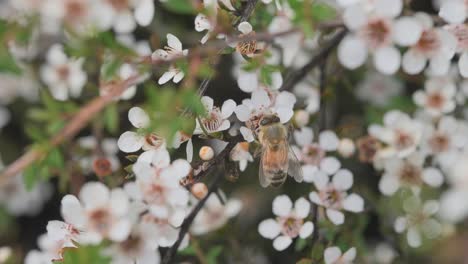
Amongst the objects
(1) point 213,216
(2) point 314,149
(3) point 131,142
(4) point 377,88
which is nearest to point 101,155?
(1) point 213,216

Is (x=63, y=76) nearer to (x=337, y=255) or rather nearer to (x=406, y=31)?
(x=337, y=255)

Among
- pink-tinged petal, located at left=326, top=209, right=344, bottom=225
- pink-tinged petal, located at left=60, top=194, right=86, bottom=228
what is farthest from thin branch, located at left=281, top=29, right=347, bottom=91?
pink-tinged petal, located at left=60, top=194, right=86, bottom=228

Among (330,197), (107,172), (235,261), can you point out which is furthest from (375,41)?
(235,261)

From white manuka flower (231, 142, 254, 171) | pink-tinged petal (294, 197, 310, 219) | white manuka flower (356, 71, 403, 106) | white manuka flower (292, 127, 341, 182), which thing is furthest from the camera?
white manuka flower (356, 71, 403, 106)

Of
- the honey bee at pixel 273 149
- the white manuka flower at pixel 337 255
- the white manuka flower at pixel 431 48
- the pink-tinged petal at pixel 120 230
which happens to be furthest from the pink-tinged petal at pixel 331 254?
the pink-tinged petal at pixel 120 230

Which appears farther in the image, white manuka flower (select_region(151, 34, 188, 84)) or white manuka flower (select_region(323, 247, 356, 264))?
white manuka flower (select_region(323, 247, 356, 264))

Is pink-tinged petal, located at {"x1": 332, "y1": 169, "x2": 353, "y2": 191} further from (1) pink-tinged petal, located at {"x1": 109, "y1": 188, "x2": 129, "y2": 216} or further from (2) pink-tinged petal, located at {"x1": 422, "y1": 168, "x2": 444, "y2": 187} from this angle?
(1) pink-tinged petal, located at {"x1": 109, "y1": 188, "x2": 129, "y2": 216}
